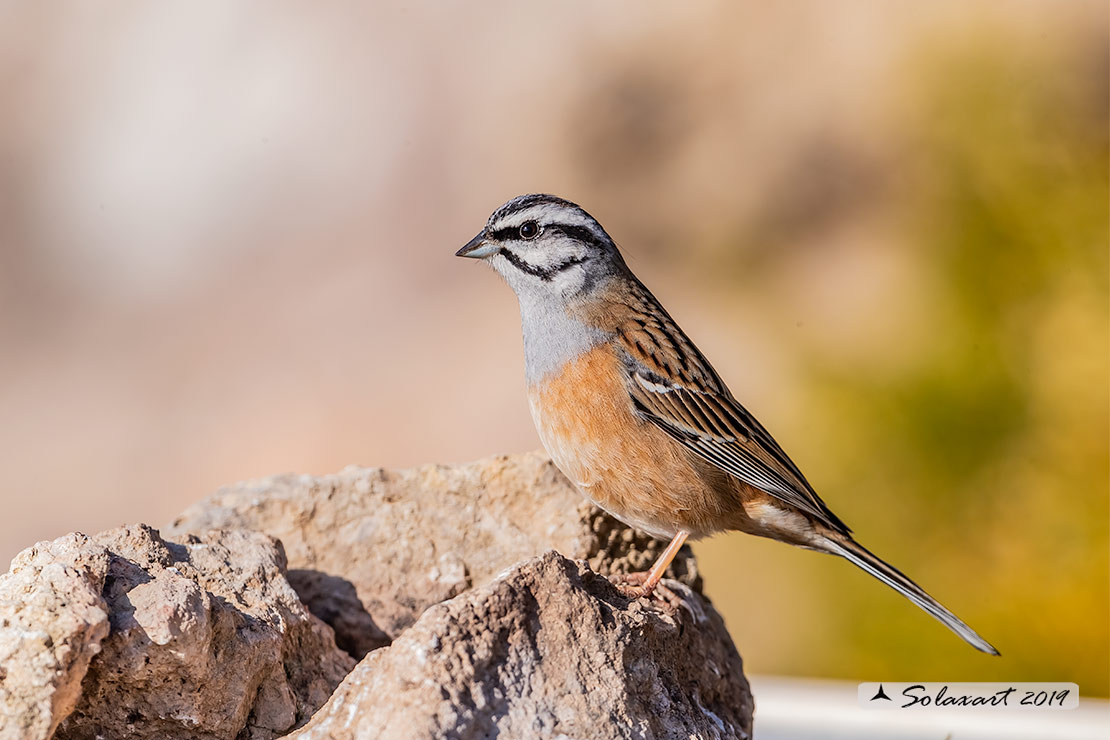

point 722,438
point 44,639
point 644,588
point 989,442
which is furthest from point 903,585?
point 989,442

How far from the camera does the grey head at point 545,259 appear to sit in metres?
4.07

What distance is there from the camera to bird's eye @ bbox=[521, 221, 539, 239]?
13.5 ft

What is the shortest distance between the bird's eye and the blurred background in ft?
11.8

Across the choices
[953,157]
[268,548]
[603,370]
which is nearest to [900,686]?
[603,370]

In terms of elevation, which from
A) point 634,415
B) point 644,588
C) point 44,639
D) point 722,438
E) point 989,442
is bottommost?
point 44,639

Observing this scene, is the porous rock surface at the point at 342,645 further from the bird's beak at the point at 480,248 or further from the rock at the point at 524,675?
the bird's beak at the point at 480,248

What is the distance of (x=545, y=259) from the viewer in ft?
13.7

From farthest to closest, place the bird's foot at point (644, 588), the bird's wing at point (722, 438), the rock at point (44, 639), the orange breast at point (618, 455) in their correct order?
the bird's wing at point (722, 438) < the orange breast at point (618, 455) < the bird's foot at point (644, 588) < the rock at point (44, 639)

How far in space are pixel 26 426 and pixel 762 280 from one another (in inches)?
265

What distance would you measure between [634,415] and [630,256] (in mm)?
2021

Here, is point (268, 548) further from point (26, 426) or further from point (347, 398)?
point (26, 426)

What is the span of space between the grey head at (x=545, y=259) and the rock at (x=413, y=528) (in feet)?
Result: 1.72

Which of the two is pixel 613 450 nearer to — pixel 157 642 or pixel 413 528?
pixel 413 528

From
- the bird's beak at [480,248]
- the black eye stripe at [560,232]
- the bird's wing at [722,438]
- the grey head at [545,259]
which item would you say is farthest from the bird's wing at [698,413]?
the bird's beak at [480,248]
